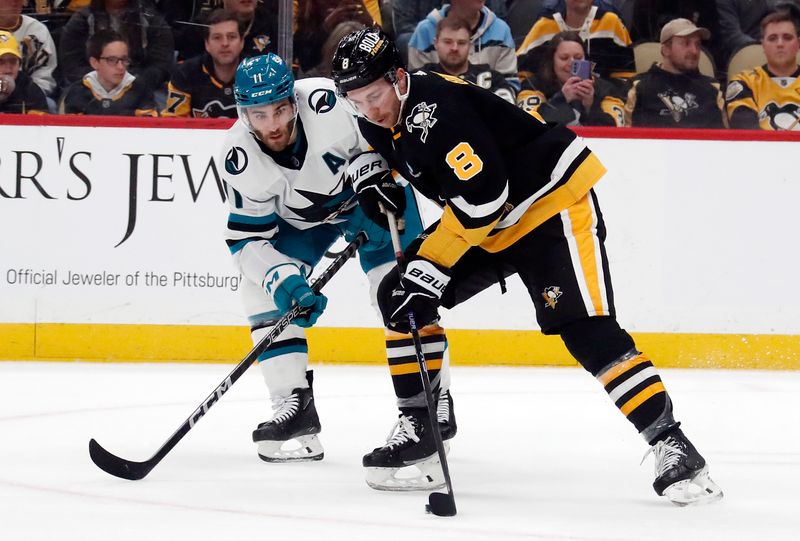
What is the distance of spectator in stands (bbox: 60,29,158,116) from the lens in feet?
15.9

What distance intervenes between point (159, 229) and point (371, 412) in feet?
4.79

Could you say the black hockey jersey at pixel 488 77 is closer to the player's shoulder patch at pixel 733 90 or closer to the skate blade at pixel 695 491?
the player's shoulder patch at pixel 733 90

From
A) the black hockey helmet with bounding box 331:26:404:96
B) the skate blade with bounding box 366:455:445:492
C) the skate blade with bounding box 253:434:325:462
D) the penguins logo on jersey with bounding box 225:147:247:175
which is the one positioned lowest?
the skate blade with bounding box 253:434:325:462

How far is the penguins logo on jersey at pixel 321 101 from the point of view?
2.95m

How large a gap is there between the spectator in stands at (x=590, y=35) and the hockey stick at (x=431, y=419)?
Result: 7.55 feet

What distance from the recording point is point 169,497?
2494mm

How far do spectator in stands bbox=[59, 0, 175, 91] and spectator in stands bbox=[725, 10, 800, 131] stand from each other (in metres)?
2.37

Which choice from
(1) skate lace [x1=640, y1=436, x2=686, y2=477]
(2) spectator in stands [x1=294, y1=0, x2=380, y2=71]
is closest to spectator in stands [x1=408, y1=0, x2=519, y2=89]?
(2) spectator in stands [x1=294, y1=0, x2=380, y2=71]

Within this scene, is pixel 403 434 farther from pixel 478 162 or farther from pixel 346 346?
pixel 346 346

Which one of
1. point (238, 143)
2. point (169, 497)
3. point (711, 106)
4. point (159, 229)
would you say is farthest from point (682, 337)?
point (169, 497)

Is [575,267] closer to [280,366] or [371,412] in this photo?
[280,366]

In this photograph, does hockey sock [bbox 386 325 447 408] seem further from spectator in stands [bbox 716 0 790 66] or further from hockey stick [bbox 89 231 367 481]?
spectator in stands [bbox 716 0 790 66]

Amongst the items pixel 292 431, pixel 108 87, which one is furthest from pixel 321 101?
pixel 108 87

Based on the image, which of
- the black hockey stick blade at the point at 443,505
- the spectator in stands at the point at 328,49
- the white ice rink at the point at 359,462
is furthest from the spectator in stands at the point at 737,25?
the black hockey stick blade at the point at 443,505
